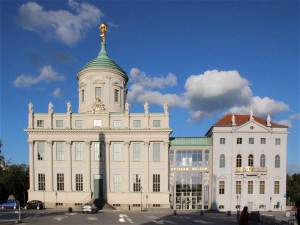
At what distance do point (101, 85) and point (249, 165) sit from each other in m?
31.3

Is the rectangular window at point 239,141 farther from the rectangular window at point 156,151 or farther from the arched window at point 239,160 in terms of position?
the rectangular window at point 156,151

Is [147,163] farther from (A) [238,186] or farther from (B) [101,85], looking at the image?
(B) [101,85]

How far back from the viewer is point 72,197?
59.5 m

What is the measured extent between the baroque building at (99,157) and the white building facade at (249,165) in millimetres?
9698

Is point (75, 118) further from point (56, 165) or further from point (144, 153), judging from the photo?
point (144, 153)

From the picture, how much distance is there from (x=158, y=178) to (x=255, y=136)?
19.1 metres

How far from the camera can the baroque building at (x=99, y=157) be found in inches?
2357

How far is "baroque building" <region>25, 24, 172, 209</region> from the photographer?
59.9 m

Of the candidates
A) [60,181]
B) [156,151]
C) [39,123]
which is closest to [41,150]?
[39,123]

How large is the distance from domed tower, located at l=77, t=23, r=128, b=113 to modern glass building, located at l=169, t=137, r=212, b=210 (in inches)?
569

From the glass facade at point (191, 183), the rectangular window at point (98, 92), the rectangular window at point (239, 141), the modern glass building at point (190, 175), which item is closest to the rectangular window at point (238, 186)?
the modern glass building at point (190, 175)

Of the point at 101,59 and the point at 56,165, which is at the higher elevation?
the point at 101,59

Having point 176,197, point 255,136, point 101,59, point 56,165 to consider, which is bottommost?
point 176,197

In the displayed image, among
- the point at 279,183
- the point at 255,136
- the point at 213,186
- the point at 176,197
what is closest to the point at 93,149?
the point at 176,197
